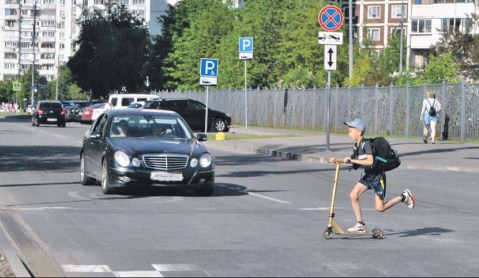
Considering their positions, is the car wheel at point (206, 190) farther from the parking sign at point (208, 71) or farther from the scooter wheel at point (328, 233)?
the parking sign at point (208, 71)

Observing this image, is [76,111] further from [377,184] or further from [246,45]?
[377,184]

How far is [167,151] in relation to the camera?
19531 mm

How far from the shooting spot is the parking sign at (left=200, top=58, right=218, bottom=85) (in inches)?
1759

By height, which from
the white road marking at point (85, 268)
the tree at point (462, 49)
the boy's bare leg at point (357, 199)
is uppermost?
the tree at point (462, 49)

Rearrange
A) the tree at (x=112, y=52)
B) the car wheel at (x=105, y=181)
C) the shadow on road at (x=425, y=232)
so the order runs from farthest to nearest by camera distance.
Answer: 1. the tree at (x=112, y=52)
2. the car wheel at (x=105, y=181)
3. the shadow on road at (x=425, y=232)

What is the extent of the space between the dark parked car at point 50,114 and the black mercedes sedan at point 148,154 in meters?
48.9

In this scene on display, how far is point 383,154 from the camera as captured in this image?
45.3ft

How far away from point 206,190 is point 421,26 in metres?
88.2

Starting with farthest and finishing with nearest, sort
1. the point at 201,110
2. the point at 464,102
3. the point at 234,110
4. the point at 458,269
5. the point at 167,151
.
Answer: the point at 234,110 → the point at 201,110 → the point at 464,102 → the point at 167,151 → the point at 458,269

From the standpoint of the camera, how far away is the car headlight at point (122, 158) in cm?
1945

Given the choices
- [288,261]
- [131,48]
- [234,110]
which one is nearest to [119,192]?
[288,261]

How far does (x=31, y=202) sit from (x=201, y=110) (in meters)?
40.9

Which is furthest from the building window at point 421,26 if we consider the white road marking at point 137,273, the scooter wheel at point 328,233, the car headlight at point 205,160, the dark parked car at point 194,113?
the white road marking at point 137,273

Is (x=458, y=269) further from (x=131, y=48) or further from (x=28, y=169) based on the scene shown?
(x=131, y=48)
